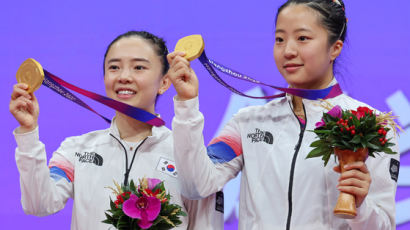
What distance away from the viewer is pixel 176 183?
2.75 metres

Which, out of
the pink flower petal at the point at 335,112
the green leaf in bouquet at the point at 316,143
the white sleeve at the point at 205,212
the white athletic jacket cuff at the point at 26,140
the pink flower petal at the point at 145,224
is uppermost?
the pink flower petal at the point at 335,112

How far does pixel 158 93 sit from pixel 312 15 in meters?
0.83

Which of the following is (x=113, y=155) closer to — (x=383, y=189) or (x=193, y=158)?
(x=193, y=158)

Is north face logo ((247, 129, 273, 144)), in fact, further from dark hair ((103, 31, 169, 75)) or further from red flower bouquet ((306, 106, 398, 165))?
dark hair ((103, 31, 169, 75))

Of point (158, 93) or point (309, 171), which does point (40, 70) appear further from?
point (309, 171)

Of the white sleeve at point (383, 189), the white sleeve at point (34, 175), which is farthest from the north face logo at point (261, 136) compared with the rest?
the white sleeve at point (34, 175)

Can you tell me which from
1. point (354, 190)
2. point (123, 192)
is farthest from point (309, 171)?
point (123, 192)

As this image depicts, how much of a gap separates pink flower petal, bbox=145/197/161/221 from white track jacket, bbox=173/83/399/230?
0.15m

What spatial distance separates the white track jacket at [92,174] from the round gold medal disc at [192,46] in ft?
1.64

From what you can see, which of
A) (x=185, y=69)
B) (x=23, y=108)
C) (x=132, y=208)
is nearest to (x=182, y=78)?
(x=185, y=69)

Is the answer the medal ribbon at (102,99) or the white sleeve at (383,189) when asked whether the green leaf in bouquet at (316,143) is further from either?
the medal ribbon at (102,99)

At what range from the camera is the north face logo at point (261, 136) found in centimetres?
268

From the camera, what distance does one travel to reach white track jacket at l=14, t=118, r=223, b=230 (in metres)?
2.56

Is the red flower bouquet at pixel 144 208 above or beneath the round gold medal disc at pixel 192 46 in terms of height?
beneath
